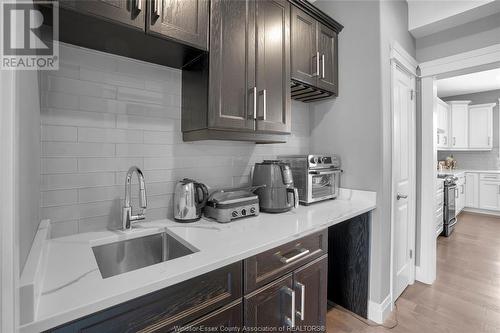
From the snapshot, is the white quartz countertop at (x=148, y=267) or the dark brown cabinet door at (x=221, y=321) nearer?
the white quartz countertop at (x=148, y=267)

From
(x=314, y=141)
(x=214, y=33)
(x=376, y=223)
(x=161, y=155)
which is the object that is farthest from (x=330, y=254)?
(x=214, y=33)

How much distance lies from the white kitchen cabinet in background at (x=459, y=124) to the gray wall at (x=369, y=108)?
4559mm

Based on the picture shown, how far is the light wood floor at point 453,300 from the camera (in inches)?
71.0

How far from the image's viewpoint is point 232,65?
54.3 inches

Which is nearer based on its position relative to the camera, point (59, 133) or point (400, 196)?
point (59, 133)

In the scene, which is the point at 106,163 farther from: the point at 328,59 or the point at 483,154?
the point at 483,154

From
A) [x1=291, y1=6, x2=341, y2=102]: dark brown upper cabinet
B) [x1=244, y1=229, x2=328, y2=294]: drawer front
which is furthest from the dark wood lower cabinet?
[x1=291, y1=6, x2=341, y2=102]: dark brown upper cabinet

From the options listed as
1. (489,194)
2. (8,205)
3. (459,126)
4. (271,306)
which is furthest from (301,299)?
(459,126)

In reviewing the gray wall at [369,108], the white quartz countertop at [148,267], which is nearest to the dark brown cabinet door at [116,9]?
the white quartz countertop at [148,267]

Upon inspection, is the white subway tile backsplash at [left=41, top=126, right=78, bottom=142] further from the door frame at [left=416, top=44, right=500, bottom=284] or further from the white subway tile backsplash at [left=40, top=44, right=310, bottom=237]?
the door frame at [left=416, top=44, right=500, bottom=284]

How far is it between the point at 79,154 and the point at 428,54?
3004 millimetres

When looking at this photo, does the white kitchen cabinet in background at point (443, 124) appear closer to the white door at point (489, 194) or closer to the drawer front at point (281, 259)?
the white door at point (489, 194)

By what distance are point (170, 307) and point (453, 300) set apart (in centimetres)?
252

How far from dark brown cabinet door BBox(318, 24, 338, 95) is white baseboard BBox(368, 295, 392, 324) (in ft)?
5.61
